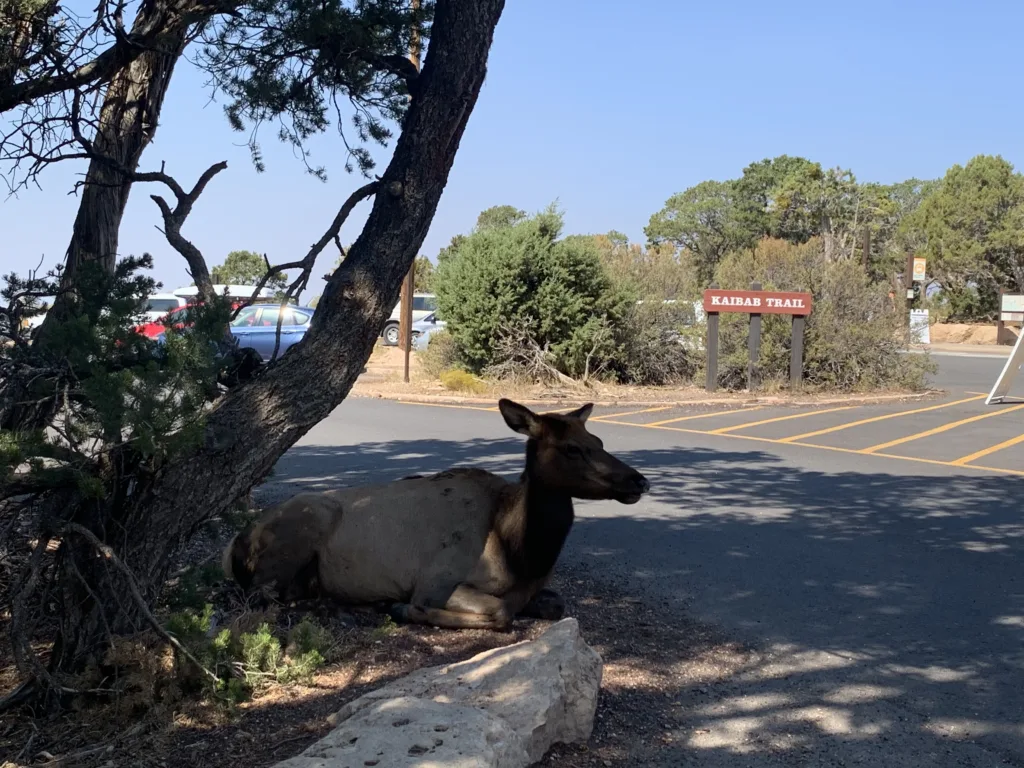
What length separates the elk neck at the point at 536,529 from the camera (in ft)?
20.4

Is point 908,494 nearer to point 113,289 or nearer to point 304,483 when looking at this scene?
point 304,483

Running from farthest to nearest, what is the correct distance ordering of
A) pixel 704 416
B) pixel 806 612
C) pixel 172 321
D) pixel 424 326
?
pixel 424 326, pixel 704 416, pixel 806 612, pixel 172 321

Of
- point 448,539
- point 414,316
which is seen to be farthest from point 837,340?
point 414,316

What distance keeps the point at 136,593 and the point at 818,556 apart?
5567 mm

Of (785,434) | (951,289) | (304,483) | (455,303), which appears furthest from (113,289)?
(951,289)

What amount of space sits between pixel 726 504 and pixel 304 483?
455 centimetres

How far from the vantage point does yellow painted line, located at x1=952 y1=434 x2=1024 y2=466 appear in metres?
13.4

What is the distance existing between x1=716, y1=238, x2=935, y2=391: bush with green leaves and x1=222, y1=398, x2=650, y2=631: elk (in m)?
15.9

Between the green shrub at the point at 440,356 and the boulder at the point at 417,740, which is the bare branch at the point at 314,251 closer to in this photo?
the boulder at the point at 417,740

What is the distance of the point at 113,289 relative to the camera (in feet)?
16.1

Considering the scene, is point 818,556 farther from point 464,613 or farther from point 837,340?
point 837,340

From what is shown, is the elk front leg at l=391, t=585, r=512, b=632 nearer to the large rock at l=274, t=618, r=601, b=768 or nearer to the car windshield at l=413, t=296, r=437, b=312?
the large rock at l=274, t=618, r=601, b=768

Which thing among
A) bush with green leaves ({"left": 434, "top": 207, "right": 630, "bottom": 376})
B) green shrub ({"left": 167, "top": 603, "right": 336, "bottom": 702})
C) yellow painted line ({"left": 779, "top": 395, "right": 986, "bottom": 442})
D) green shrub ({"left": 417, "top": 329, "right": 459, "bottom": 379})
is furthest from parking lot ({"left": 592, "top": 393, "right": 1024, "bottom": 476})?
green shrub ({"left": 167, "top": 603, "right": 336, "bottom": 702})

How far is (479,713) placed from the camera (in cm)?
400
